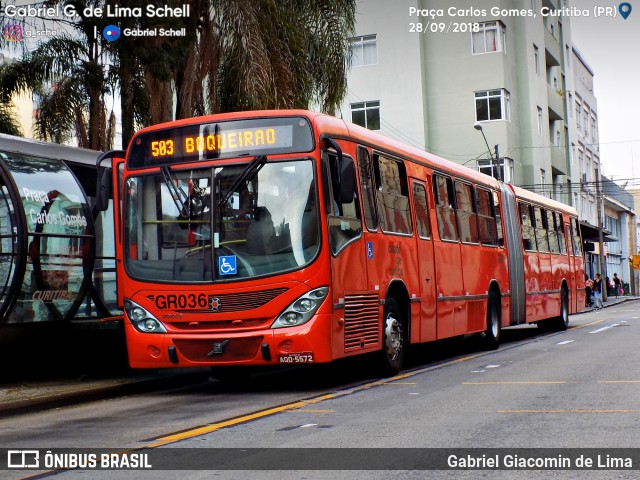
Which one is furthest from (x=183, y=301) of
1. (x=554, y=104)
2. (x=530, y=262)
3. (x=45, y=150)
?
(x=554, y=104)

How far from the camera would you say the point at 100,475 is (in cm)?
693

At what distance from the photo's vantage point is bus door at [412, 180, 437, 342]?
→ 14922 millimetres

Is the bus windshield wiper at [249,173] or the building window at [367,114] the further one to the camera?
the building window at [367,114]

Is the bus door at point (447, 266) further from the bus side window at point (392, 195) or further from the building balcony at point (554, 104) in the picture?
the building balcony at point (554, 104)

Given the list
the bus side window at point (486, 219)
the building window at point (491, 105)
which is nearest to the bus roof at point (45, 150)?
the bus side window at point (486, 219)

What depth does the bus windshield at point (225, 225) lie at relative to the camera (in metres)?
11.6

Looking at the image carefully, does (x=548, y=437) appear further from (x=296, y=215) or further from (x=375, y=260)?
(x=375, y=260)

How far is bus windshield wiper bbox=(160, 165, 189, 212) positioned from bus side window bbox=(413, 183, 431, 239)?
4.16 m

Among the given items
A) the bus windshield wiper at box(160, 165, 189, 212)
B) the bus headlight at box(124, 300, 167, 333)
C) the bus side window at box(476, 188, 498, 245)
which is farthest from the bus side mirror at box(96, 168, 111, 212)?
the bus side window at box(476, 188, 498, 245)

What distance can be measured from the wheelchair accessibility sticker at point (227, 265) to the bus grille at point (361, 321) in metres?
1.43

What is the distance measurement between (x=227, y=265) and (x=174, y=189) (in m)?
1.26

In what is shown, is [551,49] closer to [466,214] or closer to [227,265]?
[466,214]

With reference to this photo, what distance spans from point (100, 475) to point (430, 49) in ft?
144

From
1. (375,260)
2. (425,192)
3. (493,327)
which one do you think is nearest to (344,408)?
(375,260)
